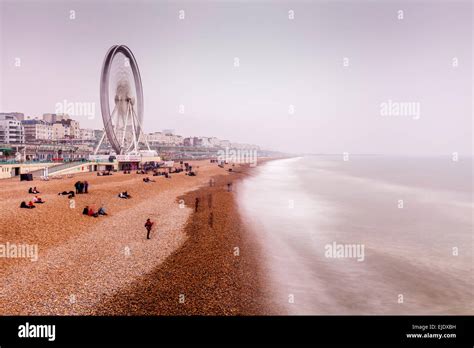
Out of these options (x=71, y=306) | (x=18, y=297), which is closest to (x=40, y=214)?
(x=18, y=297)

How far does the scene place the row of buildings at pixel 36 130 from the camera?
9456 centimetres

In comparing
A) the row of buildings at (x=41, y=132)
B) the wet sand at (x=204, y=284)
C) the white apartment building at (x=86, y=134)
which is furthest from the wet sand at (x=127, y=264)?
the white apartment building at (x=86, y=134)

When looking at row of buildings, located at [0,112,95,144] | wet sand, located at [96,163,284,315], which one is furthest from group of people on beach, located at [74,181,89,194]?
row of buildings, located at [0,112,95,144]

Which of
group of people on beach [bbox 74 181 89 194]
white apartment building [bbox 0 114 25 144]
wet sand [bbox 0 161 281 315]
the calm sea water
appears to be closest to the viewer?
wet sand [bbox 0 161 281 315]

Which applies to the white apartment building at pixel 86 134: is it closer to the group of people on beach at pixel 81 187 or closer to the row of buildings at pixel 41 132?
the row of buildings at pixel 41 132

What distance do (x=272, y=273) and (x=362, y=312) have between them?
12.1ft

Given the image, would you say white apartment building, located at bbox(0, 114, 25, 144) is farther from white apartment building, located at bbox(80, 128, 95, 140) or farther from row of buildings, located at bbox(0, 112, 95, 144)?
white apartment building, located at bbox(80, 128, 95, 140)

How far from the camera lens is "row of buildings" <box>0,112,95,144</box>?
94562mm

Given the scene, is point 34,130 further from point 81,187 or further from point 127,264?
point 127,264

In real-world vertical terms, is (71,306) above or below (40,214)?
below

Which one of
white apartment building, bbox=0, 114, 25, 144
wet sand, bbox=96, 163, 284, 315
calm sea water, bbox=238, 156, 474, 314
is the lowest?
calm sea water, bbox=238, 156, 474, 314

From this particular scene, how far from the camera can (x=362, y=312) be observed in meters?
9.89

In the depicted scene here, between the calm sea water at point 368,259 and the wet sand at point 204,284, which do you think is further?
the calm sea water at point 368,259
